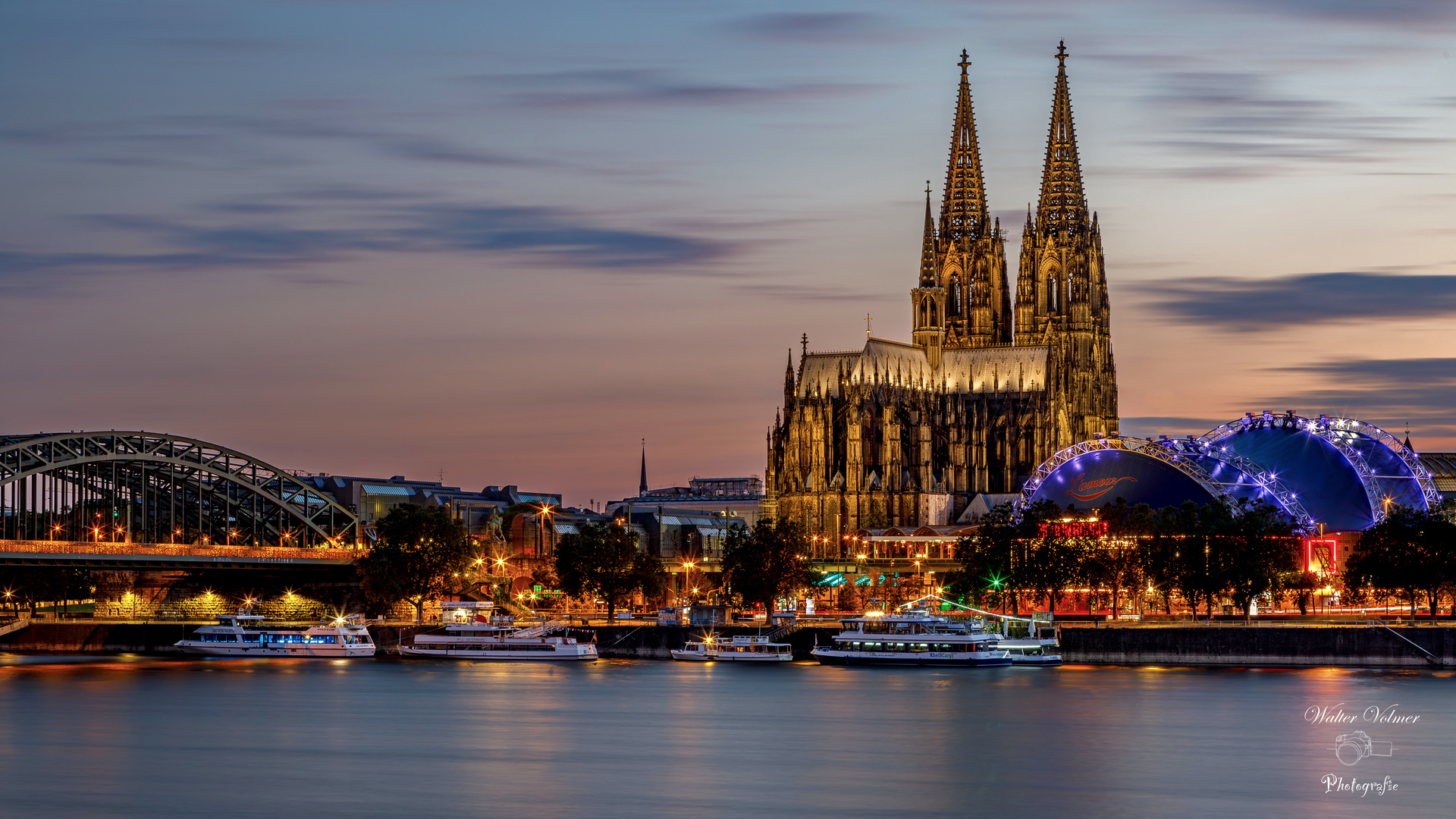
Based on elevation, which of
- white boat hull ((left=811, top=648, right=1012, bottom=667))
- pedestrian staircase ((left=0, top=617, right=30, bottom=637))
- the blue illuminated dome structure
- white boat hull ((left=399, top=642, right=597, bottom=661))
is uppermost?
the blue illuminated dome structure

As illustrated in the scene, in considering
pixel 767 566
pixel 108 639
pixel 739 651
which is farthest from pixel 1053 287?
pixel 108 639

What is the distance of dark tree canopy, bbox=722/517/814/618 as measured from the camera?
481 feet

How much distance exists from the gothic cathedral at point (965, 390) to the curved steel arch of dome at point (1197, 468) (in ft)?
49.4

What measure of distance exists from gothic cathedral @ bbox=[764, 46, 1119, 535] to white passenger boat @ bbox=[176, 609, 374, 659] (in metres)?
49.8

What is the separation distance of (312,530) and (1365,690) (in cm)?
10116

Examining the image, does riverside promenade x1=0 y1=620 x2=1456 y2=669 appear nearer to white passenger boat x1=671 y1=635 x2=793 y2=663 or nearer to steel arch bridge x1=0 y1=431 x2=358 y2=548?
white passenger boat x1=671 y1=635 x2=793 y2=663

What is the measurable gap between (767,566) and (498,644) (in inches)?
868

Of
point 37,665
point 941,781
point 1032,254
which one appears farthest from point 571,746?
point 1032,254

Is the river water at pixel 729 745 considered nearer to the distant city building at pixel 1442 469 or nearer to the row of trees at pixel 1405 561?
the row of trees at pixel 1405 561

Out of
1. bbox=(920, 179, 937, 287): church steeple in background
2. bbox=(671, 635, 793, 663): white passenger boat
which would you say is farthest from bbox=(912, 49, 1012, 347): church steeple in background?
bbox=(671, 635, 793, 663): white passenger boat

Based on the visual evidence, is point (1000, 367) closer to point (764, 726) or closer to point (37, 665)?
point (37, 665)

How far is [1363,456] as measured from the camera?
152 meters

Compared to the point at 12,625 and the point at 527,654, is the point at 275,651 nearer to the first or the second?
the point at 527,654

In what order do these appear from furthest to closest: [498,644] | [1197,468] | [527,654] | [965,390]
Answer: [965,390] < [1197,468] < [498,644] < [527,654]
